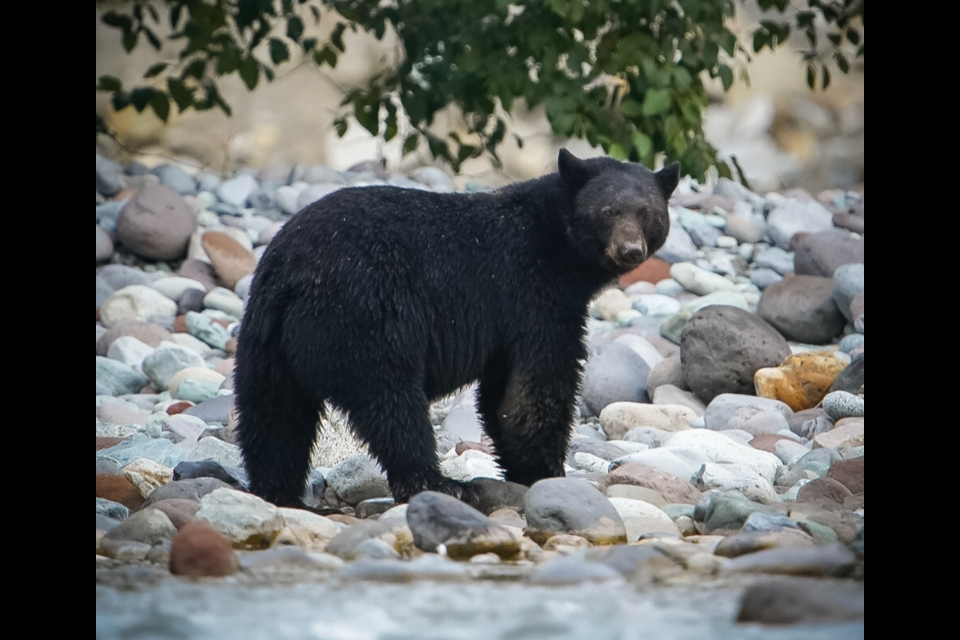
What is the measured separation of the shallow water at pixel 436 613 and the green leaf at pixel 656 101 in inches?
95.5

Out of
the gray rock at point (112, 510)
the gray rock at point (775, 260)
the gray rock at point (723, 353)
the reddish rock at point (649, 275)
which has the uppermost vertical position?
the gray rock at point (775, 260)

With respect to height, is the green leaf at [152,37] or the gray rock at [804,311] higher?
the gray rock at [804,311]

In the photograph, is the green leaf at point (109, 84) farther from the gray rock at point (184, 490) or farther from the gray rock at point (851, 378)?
the gray rock at point (851, 378)

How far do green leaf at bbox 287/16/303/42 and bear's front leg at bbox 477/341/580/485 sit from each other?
1.34 meters

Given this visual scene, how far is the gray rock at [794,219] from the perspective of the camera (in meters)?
5.87

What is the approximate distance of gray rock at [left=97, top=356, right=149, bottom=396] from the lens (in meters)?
4.93

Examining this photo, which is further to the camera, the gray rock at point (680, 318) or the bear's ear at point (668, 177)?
the gray rock at point (680, 318)

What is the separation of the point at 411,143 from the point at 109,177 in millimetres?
1352

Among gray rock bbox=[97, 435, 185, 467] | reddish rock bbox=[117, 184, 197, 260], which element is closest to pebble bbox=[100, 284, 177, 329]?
reddish rock bbox=[117, 184, 197, 260]

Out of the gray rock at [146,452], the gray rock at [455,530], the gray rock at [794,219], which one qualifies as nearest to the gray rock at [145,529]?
the gray rock at [455,530]

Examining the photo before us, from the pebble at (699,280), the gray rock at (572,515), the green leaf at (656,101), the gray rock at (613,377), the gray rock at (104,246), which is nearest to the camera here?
the gray rock at (572,515)

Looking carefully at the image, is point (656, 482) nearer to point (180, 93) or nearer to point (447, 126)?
point (447, 126)

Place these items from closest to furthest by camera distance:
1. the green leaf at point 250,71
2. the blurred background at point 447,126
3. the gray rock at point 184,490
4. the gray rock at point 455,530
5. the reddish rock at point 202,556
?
the reddish rock at point 202,556
the gray rock at point 455,530
the gray rock at point 184,490
the green leaf at point 250,71
the blurred background at point 447,126
